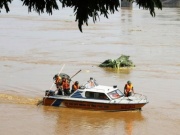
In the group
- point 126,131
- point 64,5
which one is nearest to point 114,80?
point 126,131

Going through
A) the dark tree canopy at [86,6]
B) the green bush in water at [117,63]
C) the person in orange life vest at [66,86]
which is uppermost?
the dark tree canopy at [86,6]

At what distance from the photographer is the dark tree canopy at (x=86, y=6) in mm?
4023

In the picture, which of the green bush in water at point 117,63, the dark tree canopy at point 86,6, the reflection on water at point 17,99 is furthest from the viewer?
the green bush in water at point 117,63

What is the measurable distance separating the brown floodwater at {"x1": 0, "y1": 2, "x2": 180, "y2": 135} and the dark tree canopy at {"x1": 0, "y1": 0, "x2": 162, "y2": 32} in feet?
36.5

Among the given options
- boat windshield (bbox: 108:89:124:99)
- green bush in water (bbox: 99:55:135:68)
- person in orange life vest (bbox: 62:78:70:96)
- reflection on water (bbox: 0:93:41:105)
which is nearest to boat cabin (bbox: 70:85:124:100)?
boat windshield (bbox: 108:89:124:99)

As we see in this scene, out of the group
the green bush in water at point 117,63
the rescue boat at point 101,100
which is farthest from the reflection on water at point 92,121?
the green bush in water at point 117,63

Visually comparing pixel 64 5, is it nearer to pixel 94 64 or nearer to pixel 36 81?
pixel 36 81

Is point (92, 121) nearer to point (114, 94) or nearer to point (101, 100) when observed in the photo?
point (101, 100)

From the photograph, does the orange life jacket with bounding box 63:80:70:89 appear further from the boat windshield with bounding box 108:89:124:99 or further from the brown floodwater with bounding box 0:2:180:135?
the boat windshield with bounding box 108:89:124:99

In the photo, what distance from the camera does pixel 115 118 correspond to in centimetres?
1694

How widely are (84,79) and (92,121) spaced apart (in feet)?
28.0

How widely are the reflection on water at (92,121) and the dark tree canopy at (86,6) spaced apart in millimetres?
11145

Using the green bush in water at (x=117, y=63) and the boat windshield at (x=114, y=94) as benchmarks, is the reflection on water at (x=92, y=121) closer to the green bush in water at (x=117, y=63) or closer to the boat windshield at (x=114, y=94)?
the boat windshield at (x=114, y=94)

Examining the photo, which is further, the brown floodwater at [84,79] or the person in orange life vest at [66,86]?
the person in orange life vest at [66,86]
